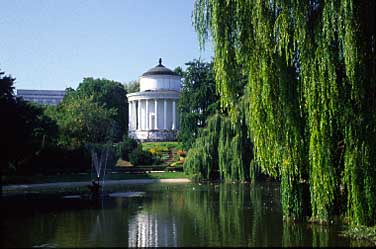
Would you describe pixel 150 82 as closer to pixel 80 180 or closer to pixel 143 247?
pixel 80 180

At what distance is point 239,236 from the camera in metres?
14.3

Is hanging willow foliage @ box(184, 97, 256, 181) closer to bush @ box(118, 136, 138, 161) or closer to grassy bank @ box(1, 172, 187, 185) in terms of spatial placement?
grassy bank @ box(1, 172, 187, 185)

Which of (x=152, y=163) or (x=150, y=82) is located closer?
(x=152, y=163)

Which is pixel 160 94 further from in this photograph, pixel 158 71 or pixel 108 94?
pixel 108 94

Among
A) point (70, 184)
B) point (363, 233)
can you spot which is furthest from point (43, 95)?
point (363, 233)

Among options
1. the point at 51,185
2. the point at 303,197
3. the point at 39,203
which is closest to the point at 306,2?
the point at 303,197

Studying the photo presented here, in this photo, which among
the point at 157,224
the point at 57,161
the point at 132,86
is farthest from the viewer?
the point at 132,86

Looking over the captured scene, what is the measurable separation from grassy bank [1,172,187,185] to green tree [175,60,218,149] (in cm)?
540

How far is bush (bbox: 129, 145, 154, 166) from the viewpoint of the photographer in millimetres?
52094

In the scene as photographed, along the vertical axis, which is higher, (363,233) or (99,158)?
(99,158)

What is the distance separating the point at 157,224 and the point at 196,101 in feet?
122

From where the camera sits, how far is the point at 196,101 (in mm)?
53500

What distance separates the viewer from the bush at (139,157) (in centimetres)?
5209

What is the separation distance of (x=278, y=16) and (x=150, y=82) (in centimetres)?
5973
